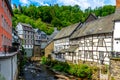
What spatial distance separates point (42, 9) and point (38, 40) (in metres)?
55.8

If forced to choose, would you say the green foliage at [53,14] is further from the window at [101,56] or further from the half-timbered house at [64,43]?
the window at [101,56]

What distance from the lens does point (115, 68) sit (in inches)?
1200

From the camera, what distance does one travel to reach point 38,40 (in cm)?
9894

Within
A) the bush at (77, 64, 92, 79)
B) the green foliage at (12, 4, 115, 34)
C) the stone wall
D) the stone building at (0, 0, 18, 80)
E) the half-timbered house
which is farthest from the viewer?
the green foliage at (12, 4, 115, 34)

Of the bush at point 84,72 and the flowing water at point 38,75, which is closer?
the bush at point 84,72

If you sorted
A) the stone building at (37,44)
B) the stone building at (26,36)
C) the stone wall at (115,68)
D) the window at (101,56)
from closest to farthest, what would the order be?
the stone wall at (115,68), the window at (101,56), the stone building at (26,36), the stone building at (37,44)

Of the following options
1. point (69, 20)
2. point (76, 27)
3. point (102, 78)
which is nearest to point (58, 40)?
point (76, 27)

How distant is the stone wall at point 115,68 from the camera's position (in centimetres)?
3000

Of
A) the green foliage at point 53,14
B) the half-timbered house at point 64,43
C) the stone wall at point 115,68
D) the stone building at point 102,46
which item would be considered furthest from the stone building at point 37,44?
the stone wall at point 115,68

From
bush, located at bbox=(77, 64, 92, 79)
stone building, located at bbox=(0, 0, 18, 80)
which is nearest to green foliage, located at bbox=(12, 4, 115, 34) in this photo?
bush, located at bbox=(77, 64, 92, 79)

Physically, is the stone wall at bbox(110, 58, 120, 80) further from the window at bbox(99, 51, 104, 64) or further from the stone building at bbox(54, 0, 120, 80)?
the window at bbox(99, 51, 104, 64)

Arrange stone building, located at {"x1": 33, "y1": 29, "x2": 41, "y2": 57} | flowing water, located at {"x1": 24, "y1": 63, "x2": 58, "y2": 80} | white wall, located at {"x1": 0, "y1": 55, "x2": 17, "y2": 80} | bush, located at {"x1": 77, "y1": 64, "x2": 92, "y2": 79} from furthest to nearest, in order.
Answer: stone building, located at {"x1": 33, "y1": 29, "x2": 41, "y2": 57}
flowing water, located at {"x1": 24, "y1": 63, "x2": 58, "y2": 80}
bush, located at {"x1": 77, "y1": 64, "x2": 92, "y2": 79}
white wall, located at {"x1": 0, "y1": 55, "x2": 17, "y2": 80}

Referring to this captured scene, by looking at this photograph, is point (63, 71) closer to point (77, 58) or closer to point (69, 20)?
point (77, 58)

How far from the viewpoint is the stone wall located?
3000 centimetres
